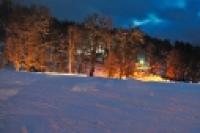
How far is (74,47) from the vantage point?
7512 cm

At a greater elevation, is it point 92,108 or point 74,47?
point 74,47

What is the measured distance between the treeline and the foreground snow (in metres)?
33.6

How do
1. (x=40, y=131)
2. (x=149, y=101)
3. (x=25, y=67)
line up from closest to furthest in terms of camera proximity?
(x=40, y=131), (x=149, y=101), (x=25, y=67)

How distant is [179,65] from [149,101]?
286 ft

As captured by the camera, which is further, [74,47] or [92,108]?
[74,47]

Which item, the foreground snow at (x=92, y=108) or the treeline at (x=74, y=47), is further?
the treeline at (x=74, y=47)

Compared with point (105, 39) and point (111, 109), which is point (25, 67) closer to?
point (105, 39)

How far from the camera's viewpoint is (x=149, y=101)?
1897 centimetres

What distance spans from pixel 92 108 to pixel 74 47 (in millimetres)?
59080

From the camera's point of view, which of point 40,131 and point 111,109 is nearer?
point 40,131

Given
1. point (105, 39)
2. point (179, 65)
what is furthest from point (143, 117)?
point (179, 65)

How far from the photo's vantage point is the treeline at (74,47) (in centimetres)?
5766

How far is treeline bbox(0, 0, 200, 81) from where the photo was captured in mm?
57656

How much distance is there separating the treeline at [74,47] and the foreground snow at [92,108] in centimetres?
3360
